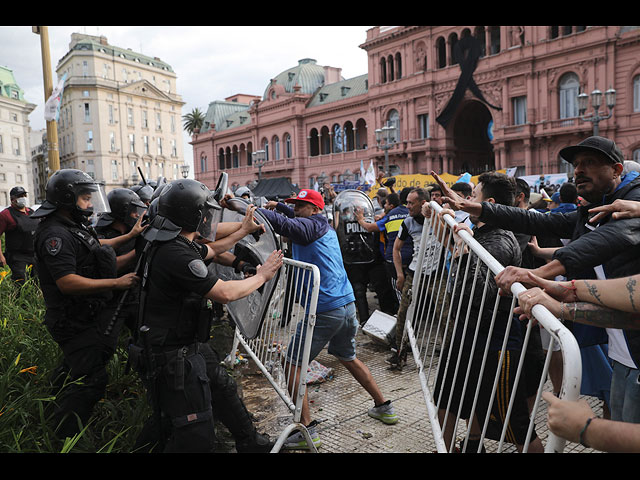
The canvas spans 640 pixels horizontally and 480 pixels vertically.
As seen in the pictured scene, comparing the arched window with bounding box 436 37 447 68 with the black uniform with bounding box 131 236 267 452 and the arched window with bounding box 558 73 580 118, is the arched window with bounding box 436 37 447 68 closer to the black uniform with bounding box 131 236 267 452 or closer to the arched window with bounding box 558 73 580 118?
the arched window with bounding box 558 73 580 118

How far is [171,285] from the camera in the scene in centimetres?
272

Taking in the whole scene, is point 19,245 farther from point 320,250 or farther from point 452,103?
point 452,103

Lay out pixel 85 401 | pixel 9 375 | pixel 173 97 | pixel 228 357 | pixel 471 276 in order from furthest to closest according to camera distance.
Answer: pixel 173 97 → pixel 228 357 → pixel 9 375 → pixel 85 401 → pixel 471 276

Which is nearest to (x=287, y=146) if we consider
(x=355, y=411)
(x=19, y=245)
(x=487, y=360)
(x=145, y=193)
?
(x=19, y=245)

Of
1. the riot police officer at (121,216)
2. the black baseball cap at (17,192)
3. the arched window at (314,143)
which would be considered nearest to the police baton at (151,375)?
the riot police officer at (121,216)

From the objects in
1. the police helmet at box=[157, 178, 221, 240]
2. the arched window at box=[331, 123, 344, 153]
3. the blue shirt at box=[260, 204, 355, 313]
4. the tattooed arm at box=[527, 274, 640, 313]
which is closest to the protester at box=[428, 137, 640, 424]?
the tattooed arm at box=[527, 274, 640, 313]

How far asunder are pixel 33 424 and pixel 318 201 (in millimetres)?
2756

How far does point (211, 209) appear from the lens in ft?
9.97

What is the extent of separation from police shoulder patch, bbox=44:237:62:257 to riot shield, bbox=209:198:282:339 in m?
1.26

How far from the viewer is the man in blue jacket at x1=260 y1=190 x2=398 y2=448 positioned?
398 centimetres

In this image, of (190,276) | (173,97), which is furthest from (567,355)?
(173,97)

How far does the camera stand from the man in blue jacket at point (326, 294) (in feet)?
13.1
